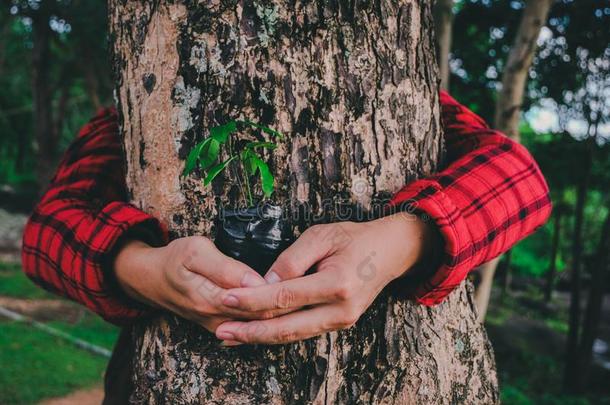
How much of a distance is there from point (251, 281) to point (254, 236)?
4.3 inches

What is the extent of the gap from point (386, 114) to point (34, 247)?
1078 millimetres

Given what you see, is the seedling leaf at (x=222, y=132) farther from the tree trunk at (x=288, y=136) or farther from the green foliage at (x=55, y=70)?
the green foliage at (x=55, y=70)

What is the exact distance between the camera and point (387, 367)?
129 cm

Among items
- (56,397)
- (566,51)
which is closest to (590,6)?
(566,51)

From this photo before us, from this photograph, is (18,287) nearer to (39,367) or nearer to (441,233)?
(39,367)

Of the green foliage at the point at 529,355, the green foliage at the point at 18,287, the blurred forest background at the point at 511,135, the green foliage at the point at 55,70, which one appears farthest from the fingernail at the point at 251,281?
the green foliage at the point at 18,287

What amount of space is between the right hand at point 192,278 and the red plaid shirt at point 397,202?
0.35ft

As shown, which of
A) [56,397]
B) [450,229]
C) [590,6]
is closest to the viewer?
[450,229]

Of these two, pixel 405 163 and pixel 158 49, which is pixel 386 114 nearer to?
pixel 405 163

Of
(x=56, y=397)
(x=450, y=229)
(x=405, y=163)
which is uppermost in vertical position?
(x=405, y=163)

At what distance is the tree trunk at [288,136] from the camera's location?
1.24 m

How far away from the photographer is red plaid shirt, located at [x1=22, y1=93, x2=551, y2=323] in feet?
4.16

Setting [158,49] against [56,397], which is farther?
[56,397]

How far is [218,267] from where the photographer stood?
3.58 ft
